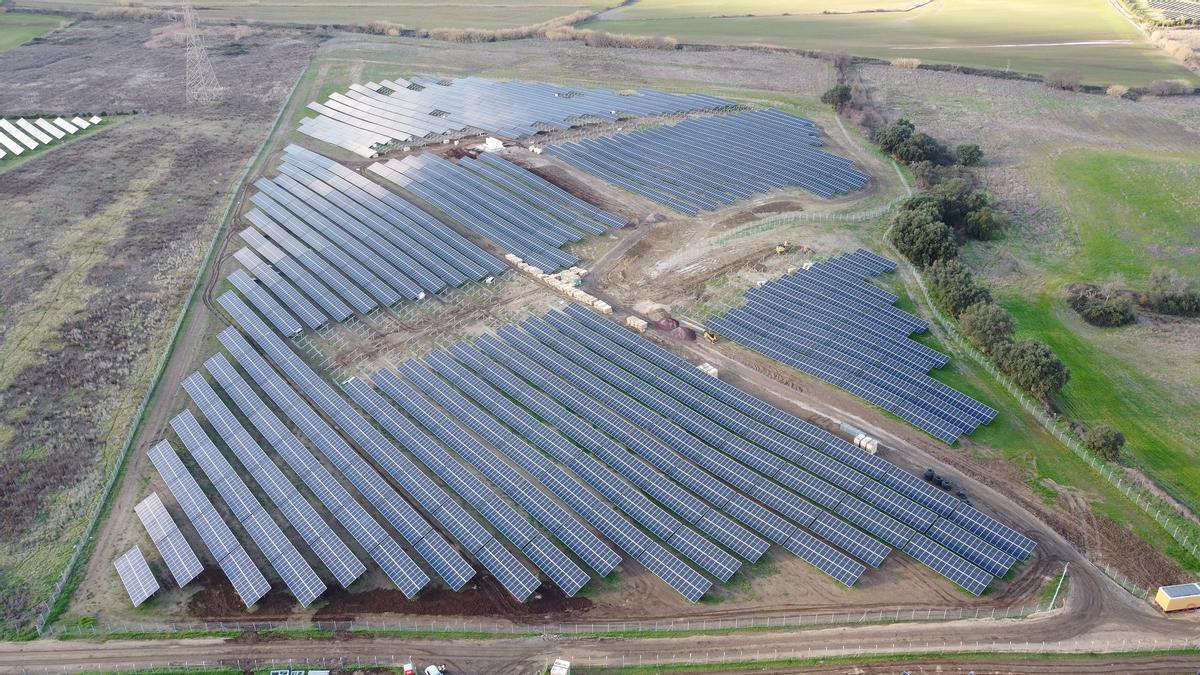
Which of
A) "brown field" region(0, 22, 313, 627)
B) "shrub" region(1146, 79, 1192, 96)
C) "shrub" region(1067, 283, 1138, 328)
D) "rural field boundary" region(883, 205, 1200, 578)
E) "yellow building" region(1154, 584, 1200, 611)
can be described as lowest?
"brown field" region(0, 22, 313, 627)

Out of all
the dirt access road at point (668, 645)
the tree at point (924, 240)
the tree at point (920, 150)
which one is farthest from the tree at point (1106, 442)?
the tree at point (920, 150)

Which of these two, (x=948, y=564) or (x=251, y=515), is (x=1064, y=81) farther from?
(x=251, y=515)

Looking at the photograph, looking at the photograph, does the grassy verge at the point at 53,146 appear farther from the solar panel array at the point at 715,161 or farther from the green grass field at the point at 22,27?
the solar panel array at the point at 715,161

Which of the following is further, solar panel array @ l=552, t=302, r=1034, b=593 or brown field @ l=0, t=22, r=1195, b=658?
solar panel array @ l=552, t=302, r=1034, b=593

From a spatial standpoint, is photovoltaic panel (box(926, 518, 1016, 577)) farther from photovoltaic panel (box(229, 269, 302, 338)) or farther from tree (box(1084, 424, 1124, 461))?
photovoltaic panel (box(229, 269, 302, 338))

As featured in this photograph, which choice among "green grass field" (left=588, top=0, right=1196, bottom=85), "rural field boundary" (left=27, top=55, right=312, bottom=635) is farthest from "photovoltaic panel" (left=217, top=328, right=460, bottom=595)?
"green grass field" (left=588, top=0, right=1196, bottom=85)

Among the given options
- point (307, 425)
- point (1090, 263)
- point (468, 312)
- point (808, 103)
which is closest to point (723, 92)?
point (808, 103)

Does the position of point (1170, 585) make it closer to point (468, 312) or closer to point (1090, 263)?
point (1090, 263)

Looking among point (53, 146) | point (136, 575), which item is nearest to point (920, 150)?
point (136, 575)
